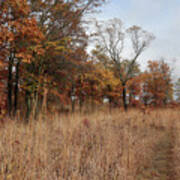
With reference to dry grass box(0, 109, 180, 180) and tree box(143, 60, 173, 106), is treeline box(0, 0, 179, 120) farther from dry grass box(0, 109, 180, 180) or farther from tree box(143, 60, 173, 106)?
tree box(143, 60, 173, 106)

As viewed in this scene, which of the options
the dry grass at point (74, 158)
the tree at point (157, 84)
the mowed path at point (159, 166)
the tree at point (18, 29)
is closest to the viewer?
the dry grass at point (74, 158)

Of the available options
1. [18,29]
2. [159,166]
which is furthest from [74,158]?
[18,29]

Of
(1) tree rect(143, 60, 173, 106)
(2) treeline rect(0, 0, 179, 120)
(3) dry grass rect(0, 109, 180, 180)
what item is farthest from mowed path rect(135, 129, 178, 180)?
(1) tree rect(143, 60, 173, 106)

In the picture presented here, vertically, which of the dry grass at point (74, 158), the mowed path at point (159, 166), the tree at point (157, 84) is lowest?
the mowed path at point (159, 166)

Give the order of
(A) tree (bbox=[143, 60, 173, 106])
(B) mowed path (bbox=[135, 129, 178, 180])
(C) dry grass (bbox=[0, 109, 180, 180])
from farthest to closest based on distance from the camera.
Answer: (A) tree (bbox=[143, 60, 173, 106]) < (B) mowed path (bbox=[135, 129, 178, 180]) < (C) dry grass (bbox=[0, 109, 180, 180])

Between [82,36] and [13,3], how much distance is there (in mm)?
4424

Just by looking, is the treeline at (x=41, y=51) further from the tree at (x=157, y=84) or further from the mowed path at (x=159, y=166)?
the tree at (x=157, y=84)

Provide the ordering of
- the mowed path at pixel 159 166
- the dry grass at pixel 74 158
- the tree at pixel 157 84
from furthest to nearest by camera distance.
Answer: the tree at pixel 157 84
the mowed path at pixel 159 166
the dry grass at pixel 74 158

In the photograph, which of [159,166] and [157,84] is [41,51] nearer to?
[159,166]

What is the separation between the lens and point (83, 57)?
336 inches

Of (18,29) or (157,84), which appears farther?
(157,84)

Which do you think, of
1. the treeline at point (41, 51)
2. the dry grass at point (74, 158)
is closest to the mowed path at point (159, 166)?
the dry grass at point (74, 158)

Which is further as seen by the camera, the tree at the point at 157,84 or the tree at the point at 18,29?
the tree at the point at 157,84

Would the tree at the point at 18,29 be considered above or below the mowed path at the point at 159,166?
above
